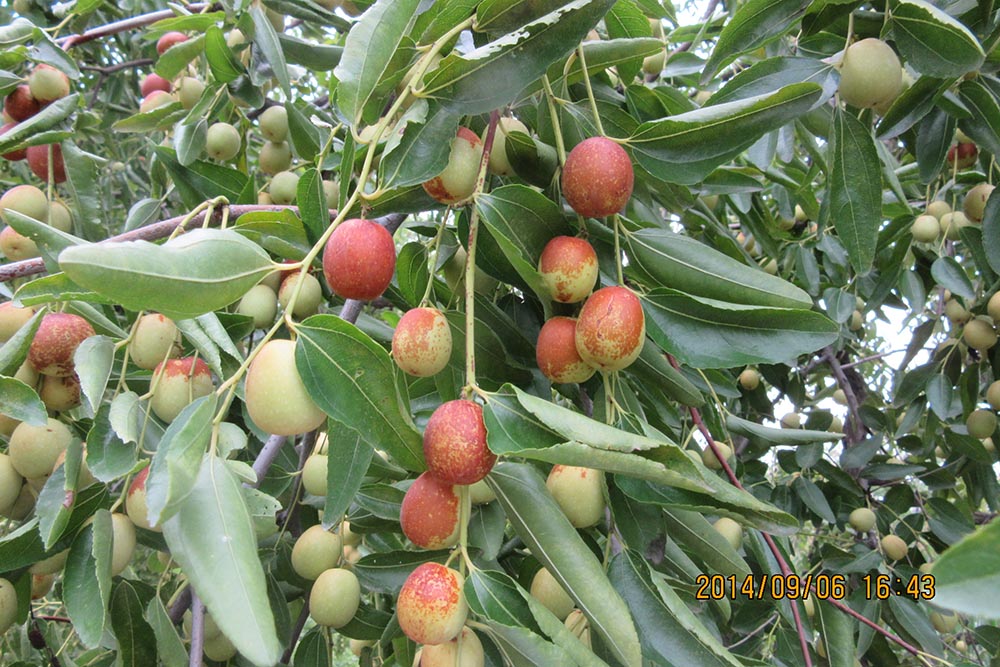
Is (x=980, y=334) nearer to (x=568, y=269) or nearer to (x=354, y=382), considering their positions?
(x=568, y=269)

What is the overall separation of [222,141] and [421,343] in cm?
114

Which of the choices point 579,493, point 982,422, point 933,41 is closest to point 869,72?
point 933,41

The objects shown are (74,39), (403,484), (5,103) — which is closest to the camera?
(403,484)

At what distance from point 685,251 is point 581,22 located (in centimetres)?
34

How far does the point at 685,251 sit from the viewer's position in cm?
104

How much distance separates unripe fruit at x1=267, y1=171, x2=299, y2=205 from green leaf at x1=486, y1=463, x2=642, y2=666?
3.48 ft

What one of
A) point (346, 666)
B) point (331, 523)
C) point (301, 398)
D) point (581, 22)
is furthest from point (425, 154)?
point (346, 666)

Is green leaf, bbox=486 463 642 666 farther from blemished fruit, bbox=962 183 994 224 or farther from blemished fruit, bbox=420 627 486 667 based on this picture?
blemished fruit, bbox=962 183 994 224

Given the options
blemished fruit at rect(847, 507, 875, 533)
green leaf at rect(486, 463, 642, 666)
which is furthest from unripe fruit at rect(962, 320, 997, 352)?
green leaf at rect(486, 463, 642, 666)

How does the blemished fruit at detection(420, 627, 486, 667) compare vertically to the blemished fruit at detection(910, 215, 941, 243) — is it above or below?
above

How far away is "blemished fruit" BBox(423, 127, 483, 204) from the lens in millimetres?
989

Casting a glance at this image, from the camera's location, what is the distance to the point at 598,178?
3.05 feet

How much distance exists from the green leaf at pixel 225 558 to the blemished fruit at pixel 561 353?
404mm

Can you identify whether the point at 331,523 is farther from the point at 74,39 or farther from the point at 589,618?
the point at 74,39
